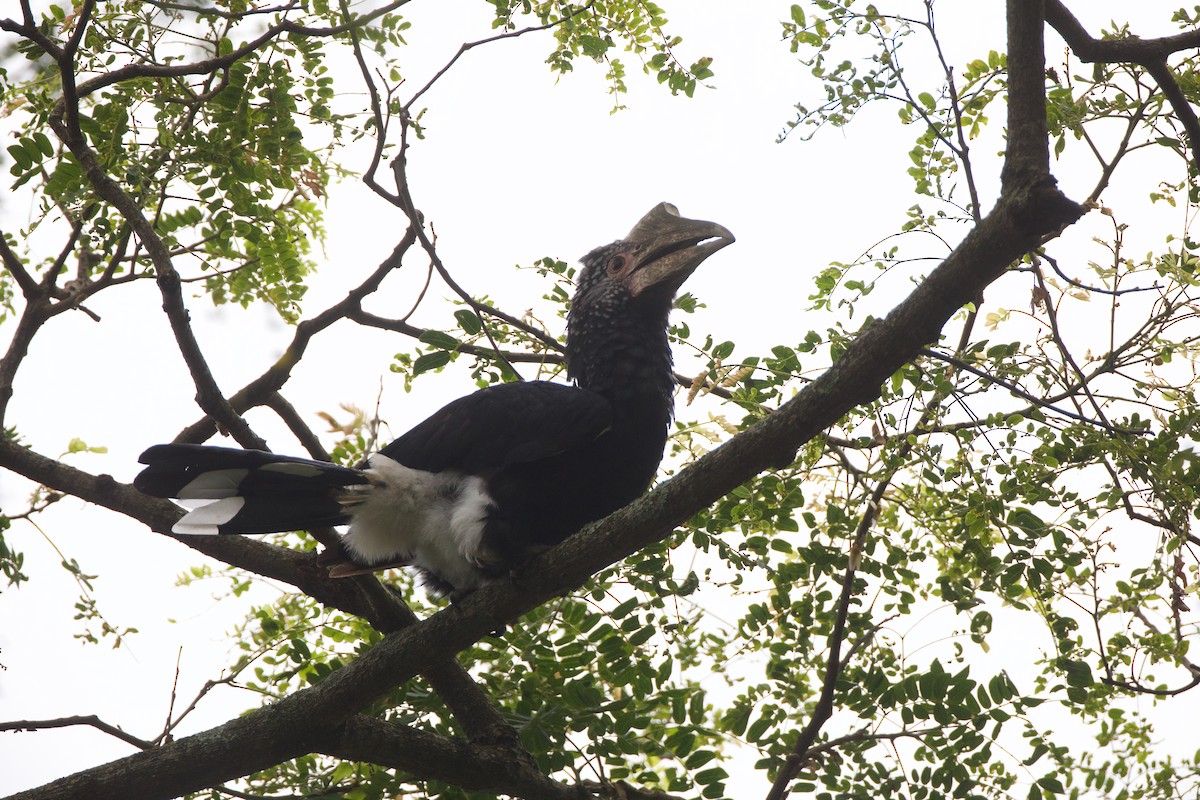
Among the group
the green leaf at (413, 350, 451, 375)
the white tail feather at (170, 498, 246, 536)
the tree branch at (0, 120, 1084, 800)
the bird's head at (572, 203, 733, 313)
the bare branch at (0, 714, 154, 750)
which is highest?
the bird's head at (572, 203, 733, 313)

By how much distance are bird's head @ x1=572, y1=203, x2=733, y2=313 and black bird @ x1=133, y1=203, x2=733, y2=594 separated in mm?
279

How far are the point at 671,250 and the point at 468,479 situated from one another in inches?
46.8

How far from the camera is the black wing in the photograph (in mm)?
3055

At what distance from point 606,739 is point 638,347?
1330 mm

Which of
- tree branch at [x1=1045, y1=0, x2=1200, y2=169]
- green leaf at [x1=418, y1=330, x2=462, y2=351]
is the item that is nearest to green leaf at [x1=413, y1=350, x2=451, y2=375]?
green leaf at [x1=418, y1=330, x2=462, y2=351]

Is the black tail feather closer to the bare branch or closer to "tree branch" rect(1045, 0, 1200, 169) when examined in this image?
the bare branch

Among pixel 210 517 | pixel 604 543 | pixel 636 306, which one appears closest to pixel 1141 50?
pixel 636 306

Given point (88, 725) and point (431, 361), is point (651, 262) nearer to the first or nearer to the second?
point (431, 361)

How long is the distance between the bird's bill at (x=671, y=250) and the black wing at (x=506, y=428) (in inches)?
24.2

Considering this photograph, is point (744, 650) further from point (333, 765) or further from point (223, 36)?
point (223, 36)

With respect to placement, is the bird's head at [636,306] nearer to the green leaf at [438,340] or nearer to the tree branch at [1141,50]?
the green leaf at [438,340]

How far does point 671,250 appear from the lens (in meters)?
3.69

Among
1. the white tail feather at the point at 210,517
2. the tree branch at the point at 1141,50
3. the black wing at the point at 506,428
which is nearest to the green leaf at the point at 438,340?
the black wing at the point at 506,428

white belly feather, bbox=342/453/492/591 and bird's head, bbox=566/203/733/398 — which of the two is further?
bird's head, bbox=566/203/733/398
